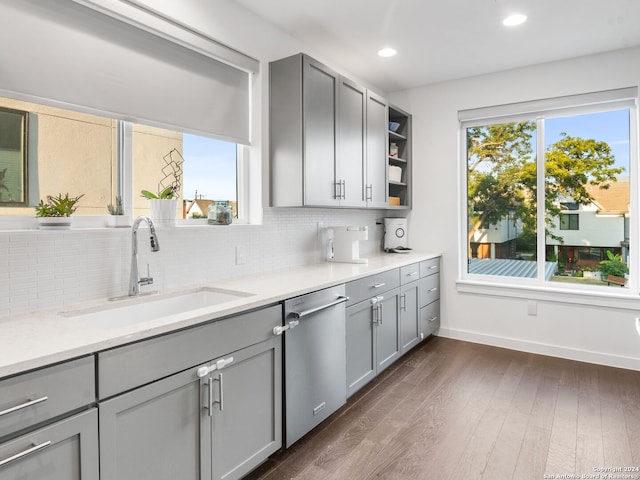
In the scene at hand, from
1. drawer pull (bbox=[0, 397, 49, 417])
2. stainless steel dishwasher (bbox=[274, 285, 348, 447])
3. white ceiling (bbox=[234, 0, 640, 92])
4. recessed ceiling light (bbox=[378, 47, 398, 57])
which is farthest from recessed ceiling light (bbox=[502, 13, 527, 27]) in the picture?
drawer pull (bbox=[0, 397, 49, 417])

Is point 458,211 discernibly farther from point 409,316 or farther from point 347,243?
point 347,243

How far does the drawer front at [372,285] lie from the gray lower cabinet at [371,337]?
0.12 feet

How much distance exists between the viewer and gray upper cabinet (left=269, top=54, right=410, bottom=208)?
272cm

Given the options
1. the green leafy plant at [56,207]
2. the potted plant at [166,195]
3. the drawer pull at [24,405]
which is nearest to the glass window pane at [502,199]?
the potted plant at [166,195]

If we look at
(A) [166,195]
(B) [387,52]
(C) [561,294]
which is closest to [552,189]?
(C) [561,294]

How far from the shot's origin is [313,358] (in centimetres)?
221

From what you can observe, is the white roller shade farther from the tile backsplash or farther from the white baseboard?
the white baseboard

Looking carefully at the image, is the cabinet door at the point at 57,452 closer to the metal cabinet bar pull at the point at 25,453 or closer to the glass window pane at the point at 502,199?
the metal cabinet bar pull at the point at 25,453

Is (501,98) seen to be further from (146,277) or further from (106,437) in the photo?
(106,437)

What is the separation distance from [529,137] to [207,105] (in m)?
3.03

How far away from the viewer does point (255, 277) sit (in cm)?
260

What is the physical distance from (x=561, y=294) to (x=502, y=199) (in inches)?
40.8

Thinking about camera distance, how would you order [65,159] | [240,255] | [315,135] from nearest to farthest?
[65,159]
[240,255]
[315,135]

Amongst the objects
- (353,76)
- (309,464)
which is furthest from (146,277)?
(353,76)
